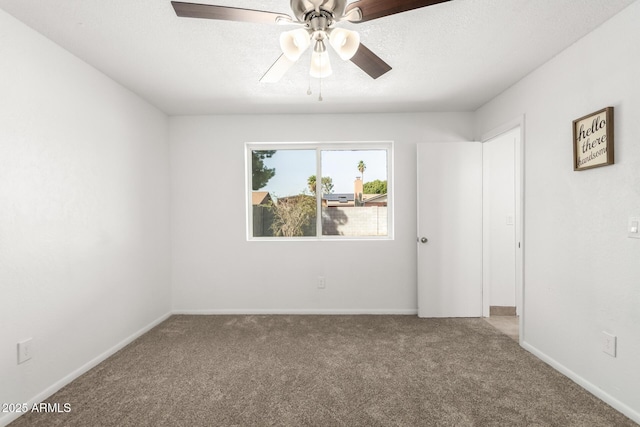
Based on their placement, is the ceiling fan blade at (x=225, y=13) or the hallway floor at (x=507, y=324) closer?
the ceiling fan blade at (x=225, y=13)

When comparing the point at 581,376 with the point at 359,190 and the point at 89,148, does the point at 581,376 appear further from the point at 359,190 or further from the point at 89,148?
the point at 89,148

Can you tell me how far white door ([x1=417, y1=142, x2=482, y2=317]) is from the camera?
3.28 meters

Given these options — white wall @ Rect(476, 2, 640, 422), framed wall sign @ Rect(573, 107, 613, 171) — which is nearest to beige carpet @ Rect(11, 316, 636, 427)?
white wall @ Rect(476, 2, 640, 422)

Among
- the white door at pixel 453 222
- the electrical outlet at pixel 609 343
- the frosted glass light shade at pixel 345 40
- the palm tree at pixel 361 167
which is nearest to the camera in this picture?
the frosted glass light shade at pixel 345 40

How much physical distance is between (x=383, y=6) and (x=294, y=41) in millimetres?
413

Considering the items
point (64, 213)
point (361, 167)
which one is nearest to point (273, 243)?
point (361, 167)

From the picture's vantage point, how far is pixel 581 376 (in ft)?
6.64

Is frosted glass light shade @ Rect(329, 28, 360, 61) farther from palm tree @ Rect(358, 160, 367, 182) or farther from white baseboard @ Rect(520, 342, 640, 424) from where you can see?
white baseboard @ Rect(520, 342, 640, 424)

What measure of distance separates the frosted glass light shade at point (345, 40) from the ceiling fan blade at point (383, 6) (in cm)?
8

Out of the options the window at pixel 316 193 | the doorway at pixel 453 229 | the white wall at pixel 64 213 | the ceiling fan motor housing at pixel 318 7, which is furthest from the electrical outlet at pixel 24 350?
the doorway at pixel 453 229

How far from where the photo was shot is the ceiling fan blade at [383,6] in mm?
1229

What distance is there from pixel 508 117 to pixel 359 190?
5.28ft

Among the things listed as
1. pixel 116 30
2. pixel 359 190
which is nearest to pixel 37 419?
pixel 116 30

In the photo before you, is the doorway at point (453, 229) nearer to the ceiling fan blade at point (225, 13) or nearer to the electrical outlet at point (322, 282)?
the electrical outlet at point (322, 282)
